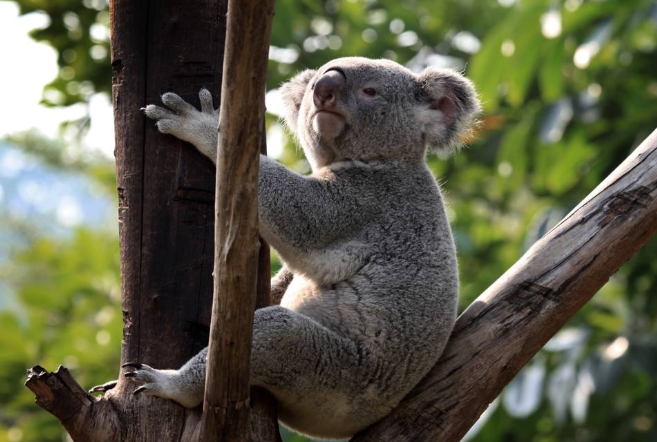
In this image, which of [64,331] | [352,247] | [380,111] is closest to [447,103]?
[380,111]

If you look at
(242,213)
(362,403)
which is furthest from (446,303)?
(242,213)

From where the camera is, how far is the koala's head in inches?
175

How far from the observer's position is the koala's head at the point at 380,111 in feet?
14.5

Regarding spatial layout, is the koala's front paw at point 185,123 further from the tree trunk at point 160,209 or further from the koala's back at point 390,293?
the koala's back at point 390,293

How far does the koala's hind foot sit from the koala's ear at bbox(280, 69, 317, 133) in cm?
219

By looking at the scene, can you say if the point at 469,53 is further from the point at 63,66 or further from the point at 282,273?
the point at 282,273

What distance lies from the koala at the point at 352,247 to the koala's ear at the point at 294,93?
127mm

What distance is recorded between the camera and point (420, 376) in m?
3.76

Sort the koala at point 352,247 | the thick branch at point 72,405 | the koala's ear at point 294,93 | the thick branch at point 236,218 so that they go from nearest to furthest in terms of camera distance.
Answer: the thick branch at point 236,218 → the thick branch at point 72,405 → the koala at point 352,247 → the koala's ear at point 294,93

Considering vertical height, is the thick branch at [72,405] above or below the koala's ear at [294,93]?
below

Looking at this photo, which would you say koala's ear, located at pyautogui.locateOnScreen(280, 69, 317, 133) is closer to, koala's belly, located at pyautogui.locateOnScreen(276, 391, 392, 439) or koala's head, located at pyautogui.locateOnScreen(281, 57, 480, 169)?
koala's head, located at pyautogui.locateOnScreen(281, 57, 480, 169)

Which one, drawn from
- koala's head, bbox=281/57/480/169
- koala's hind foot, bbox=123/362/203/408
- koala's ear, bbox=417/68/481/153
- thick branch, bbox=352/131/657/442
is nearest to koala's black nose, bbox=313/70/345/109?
koala's head, bbox=281/57/480/169

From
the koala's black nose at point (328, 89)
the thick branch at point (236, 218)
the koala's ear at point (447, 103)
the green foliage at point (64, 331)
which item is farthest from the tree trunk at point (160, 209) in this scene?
the green foliage at point (64, 331)

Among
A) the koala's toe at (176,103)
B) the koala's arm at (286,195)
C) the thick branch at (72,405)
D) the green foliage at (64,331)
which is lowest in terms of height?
the green foliage at (64,331)
